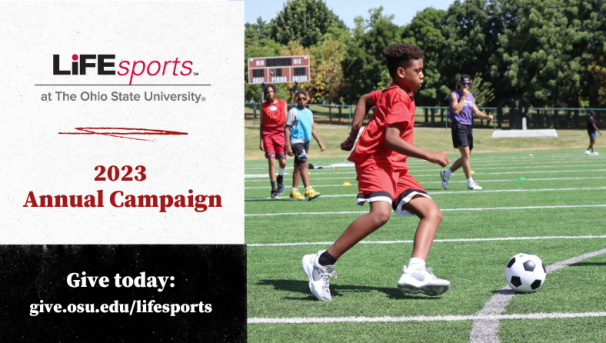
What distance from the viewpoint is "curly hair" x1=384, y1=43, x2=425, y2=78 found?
467cm

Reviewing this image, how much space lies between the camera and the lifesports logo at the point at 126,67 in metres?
3.16

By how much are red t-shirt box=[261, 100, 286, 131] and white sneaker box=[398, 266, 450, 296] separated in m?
7.51

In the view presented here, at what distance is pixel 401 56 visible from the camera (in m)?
4.68

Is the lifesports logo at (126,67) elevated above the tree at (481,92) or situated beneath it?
situated beneath

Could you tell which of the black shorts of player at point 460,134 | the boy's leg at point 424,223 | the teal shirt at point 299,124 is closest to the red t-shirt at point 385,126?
the boy's leg at point 424,223

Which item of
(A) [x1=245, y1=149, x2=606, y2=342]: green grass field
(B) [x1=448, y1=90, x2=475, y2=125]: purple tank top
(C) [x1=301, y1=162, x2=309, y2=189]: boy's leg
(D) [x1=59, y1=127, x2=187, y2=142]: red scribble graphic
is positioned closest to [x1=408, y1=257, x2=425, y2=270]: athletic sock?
(A) [x1=245, y1=149, x2=606, y2=342]: green grass field

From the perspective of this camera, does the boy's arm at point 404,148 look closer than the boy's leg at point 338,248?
Yes

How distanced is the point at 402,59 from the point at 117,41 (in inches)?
85.6

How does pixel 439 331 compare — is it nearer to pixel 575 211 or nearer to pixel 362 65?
pixel 575 211

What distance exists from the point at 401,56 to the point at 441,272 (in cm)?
167

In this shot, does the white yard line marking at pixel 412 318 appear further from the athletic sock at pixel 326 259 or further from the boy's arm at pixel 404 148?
the boy's arm at pixel 404 148

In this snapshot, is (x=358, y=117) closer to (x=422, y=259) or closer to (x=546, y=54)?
(x=422, y=259)

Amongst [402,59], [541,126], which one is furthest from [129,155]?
[541,126]

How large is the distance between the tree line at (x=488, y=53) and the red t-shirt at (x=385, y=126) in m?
48.4
